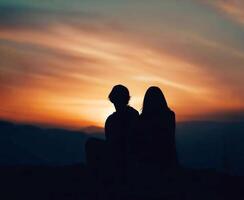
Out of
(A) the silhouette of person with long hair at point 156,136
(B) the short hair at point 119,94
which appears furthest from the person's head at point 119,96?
(A) the silhouette of person with long hair at point 156,136

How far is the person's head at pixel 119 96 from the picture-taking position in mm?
13281

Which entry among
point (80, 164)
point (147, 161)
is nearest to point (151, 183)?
point (147, 161)

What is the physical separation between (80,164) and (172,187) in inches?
137

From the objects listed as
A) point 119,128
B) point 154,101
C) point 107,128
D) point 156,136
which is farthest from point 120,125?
point 154,101

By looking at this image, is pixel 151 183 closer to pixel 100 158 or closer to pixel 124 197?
pixel 124 197

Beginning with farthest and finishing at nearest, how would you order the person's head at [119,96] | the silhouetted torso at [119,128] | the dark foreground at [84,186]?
the person's head at [119,96], the silhouetted torso at [119,128], the dark foreground at [84,186]

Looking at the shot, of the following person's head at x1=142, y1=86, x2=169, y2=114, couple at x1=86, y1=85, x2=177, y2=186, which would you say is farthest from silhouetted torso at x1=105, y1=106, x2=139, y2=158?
person's head at x1=142, y1=86, x2=169, y2=114

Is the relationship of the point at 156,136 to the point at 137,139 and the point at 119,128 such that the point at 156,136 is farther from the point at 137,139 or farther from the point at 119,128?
the point at 119,128

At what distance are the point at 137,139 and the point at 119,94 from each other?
1.05 metres

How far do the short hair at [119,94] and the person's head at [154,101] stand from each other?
638 millimetres

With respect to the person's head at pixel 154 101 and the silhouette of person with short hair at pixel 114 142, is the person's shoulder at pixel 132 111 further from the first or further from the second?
the person's head at pixel 154 101

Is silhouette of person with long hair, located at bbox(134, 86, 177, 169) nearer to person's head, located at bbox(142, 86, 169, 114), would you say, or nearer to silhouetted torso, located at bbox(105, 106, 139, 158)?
person's head, located at bbox(142, 86, 169, 114)

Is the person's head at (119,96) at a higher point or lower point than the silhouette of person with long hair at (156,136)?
higher

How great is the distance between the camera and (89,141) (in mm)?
13328
